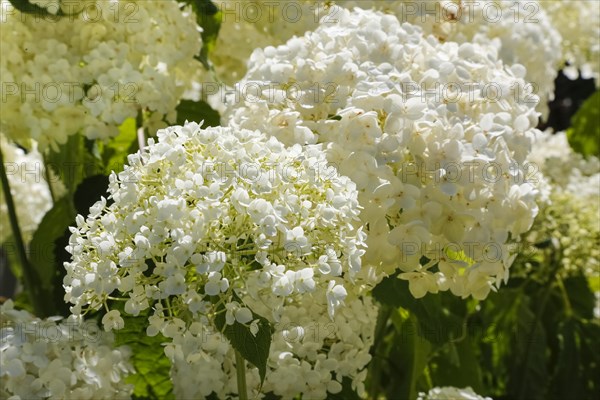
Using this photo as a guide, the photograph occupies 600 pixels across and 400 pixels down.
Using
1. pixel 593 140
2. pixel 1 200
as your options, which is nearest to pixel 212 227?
pixel 1 200

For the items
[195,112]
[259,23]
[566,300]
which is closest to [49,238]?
[195,112]

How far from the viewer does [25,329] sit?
0.91 m

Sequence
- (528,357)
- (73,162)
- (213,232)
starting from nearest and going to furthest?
1. (213,232)
2. (73,162)
3. (528,357)

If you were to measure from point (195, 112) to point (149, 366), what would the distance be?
0.34m

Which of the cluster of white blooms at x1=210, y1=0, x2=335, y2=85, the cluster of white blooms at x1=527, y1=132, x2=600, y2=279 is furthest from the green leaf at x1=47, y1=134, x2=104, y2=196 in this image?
the cluster of white blooms at x1=527, y1=132, x2=600, y2=279

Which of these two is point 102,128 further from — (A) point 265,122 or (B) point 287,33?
(B) point 287,33

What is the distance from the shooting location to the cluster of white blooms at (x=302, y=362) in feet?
3.02

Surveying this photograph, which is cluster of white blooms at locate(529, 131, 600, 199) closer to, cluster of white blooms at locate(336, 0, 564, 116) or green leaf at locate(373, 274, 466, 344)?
cluster of white blooms at locate(336, 0, 564, 116)

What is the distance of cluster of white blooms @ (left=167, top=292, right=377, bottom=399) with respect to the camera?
920 mm

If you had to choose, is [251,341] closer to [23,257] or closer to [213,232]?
[213,232]

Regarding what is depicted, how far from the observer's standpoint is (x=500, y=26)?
1320 mm

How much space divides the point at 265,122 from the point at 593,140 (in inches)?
42.6

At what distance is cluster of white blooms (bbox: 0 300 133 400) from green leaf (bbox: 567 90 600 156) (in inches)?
45.8

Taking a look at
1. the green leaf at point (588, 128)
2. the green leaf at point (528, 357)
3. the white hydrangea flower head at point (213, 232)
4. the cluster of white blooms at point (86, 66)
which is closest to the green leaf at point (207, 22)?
the cluster of white blooms at point (86, 66)
